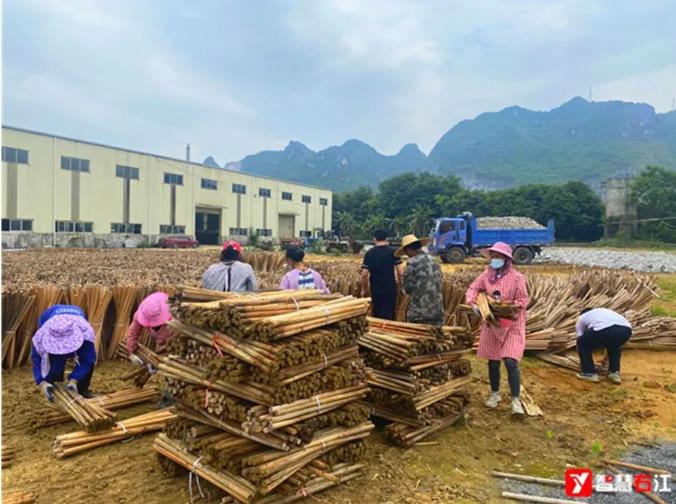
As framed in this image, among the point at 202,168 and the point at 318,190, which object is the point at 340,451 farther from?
the point at 318,190

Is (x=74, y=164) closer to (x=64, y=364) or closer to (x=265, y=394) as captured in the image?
(x=64, y=364)

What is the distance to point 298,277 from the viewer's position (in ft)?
16.0

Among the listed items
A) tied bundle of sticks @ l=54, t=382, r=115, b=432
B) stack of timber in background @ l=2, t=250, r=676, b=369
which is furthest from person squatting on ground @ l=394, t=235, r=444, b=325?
tied bundle of sticks @ l=54, t=382, r=115, b=432


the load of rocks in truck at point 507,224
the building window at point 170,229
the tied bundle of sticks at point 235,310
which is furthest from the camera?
the building window at point 170,229

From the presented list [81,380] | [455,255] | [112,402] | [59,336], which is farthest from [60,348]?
[455,255]

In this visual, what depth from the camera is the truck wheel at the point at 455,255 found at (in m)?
21.7

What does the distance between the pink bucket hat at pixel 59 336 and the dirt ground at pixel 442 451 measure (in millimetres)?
752

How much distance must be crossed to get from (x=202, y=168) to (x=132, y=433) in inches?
1563

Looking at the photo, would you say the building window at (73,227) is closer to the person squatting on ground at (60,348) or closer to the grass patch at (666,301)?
the person squatting on ground at (60,348)

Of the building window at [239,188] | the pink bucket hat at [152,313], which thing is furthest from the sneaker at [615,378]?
the building window at [239,188]

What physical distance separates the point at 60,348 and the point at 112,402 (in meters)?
0.73

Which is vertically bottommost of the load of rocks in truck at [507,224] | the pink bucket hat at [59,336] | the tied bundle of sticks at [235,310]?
the pink bucket hat at [59,336]

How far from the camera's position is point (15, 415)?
175 inches

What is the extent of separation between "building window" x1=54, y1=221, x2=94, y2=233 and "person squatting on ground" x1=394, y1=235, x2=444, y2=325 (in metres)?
33.4
